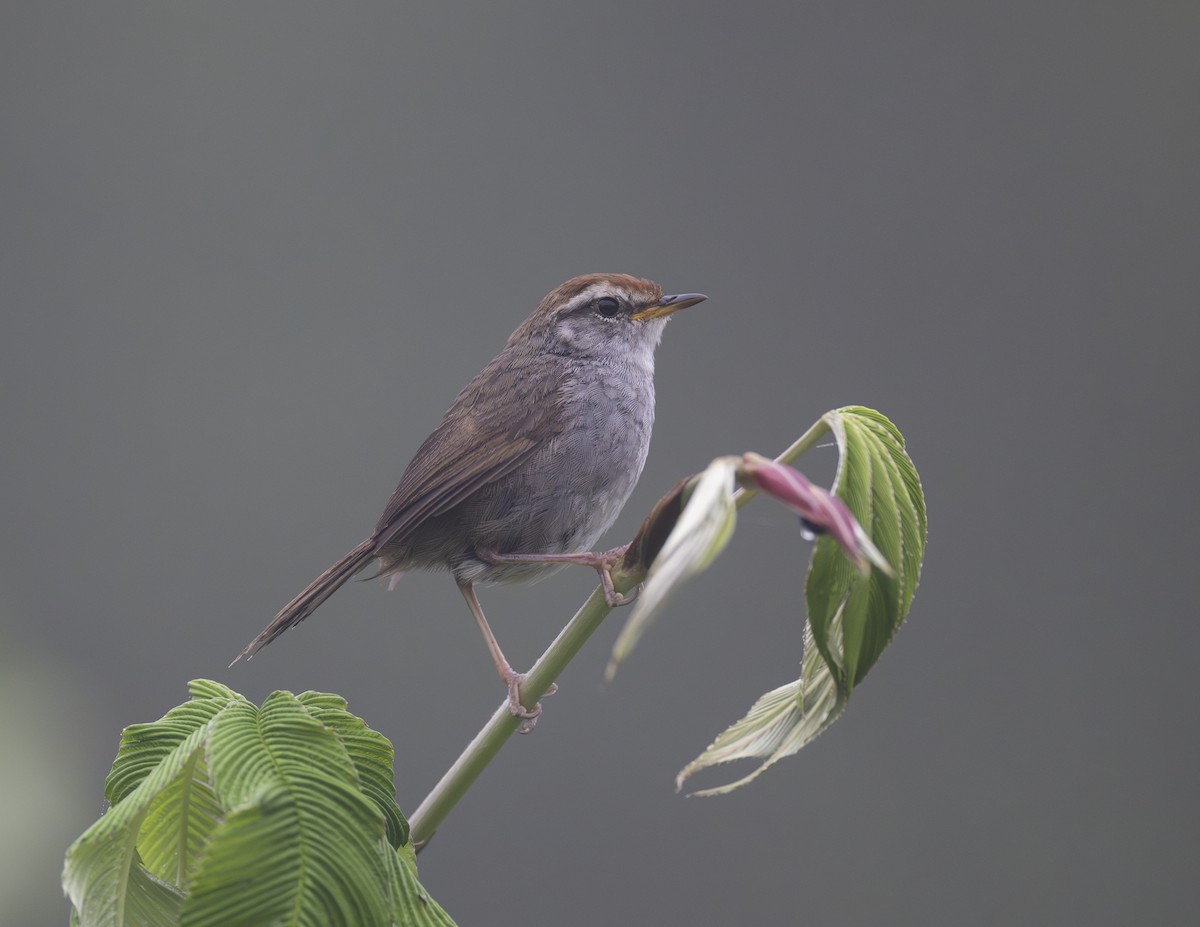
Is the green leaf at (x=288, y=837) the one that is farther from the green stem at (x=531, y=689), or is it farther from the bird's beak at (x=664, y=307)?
the bird's beak at (x=664, y=307)

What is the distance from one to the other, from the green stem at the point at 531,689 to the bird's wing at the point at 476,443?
1513 mm

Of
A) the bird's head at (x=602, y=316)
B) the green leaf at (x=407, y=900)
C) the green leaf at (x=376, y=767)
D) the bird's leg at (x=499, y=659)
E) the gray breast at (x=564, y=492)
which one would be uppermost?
the bird's head at (x=602, y=316)

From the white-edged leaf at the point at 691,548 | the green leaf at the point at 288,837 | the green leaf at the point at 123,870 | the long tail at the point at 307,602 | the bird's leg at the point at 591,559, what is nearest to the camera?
the white-edged leaf at the point at 691,548

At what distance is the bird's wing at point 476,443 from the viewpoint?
2.62 metres

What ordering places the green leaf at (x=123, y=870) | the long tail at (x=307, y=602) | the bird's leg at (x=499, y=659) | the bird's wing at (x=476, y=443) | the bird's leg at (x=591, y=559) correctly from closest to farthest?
1. the green leaf at (x=123, y=870)
2. the bird's leg at (x=591, y=559)
3. the bird's leg at (x=499, y=659)
4. the long tail at (x=307, y=602)
5. the bird's wing at (x=476, y=443)

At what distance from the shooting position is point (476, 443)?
2709mm

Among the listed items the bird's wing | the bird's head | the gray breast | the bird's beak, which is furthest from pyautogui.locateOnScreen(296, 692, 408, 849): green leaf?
the bird's beak

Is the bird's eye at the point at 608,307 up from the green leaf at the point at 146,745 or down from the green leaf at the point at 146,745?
up

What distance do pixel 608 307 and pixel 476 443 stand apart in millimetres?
564

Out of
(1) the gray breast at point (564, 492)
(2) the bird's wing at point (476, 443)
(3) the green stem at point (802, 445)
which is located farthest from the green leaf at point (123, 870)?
(1) the gray breast at point (564, 492)

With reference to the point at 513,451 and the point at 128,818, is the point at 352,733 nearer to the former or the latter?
the point at 128,818

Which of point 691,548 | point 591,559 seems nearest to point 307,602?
point 591,559

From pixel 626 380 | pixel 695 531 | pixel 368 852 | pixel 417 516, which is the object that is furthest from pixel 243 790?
pixel 626 380

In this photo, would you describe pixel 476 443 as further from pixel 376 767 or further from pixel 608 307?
pixel 376 767
